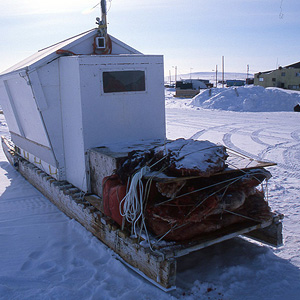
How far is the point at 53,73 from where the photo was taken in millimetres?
5504

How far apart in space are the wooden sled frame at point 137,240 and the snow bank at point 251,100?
17.3 m

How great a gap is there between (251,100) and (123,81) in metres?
18.5

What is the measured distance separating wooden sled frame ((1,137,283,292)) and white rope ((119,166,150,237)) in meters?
0.24

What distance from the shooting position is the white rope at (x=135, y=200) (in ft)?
12.3

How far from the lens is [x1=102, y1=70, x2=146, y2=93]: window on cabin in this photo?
524 centimetres

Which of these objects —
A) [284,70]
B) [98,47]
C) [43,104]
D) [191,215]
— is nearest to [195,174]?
[191,215]

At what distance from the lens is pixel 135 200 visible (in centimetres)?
384

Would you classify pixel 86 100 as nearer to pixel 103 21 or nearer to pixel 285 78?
pixel 103 21

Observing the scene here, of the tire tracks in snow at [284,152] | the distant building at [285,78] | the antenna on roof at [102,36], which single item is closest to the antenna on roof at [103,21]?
the antenna on roof at [102,36]

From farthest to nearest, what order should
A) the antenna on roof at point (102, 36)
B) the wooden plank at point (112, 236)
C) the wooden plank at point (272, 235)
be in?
the antenna on roof at point (102, 36) → the wooden plank at point (272, 235) → the wooden plank at point (112, 236)

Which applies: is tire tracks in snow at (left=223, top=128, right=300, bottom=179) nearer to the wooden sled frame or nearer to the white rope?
the wooden sled frame

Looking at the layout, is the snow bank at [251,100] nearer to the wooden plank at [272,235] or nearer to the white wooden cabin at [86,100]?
the white wooden cabin at [86,100]

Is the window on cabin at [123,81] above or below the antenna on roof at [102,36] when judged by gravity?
→ below

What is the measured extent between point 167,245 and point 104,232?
112 centimetres
